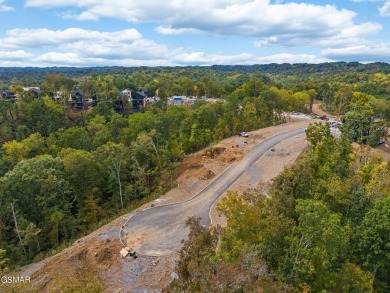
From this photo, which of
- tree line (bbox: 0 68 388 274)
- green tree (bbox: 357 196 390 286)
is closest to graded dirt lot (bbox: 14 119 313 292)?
tree line (bbox: 0 68 388 274)

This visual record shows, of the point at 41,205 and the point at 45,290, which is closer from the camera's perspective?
the point at 45,290

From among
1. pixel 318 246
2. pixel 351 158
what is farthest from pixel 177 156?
pixel 318 246

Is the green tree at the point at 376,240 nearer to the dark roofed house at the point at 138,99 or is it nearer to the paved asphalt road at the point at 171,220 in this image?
the paved asphalt road at the point at 171,220

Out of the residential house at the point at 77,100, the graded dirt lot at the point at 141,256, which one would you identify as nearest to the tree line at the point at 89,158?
the graded dirt lot at the point at 141,256

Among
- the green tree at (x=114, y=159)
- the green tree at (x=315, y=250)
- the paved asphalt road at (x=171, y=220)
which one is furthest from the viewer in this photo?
the green tree at (x=114, y=159)

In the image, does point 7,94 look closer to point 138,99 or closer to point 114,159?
point 138,99

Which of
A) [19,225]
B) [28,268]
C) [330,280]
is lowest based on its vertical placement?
[28,268]

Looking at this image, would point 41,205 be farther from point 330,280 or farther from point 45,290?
point 330,280
